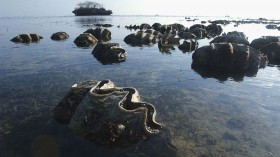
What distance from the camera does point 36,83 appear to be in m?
20.6

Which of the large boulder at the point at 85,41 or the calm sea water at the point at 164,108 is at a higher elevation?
the large boulder at the point at 85,41

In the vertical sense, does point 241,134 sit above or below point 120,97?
below

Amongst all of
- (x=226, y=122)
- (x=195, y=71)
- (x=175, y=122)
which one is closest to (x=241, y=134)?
(x=226, y=122)

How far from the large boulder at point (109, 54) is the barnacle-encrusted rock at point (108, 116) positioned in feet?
52.9

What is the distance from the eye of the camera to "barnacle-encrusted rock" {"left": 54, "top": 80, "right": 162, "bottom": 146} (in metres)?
11.5

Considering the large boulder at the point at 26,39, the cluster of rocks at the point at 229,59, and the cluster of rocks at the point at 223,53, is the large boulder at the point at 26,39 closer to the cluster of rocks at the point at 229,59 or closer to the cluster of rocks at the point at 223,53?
the cluster of rocks at the point at 223,53

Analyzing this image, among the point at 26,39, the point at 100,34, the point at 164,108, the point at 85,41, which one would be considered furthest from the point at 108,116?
the point at 100,34

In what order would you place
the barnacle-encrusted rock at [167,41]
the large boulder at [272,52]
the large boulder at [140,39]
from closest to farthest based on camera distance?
the large boulder at [272,52] < the barnacle-encrusted rock at [167,41] < the large boulder at [140,39]

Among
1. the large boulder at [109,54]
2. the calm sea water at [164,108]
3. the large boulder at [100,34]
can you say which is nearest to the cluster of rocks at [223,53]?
the large boulder at [109,54]

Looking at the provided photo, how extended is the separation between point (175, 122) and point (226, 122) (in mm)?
2506

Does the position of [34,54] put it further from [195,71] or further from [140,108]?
[140,108]

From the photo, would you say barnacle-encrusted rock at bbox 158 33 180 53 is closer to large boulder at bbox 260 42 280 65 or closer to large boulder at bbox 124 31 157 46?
large boulder at bbox 124 31 157 46

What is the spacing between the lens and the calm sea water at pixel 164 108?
11352 mm

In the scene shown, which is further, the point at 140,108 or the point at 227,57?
the point at 227,57
